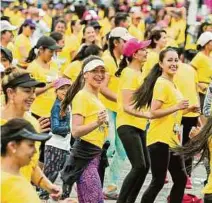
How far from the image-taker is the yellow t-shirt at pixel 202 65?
12758 mm

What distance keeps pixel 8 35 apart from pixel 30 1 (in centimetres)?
1504

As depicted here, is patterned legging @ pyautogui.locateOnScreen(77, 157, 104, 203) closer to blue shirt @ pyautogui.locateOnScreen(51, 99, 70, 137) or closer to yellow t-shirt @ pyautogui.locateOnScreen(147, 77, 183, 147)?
yellow t-shirt @ pyautogui.locateOnScreen(147, 77, 183, 147)

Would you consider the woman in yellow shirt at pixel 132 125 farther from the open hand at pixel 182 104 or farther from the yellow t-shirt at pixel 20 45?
the yellow t-shirt at pixel 20 45

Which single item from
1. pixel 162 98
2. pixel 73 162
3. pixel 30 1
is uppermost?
pixel 30 1

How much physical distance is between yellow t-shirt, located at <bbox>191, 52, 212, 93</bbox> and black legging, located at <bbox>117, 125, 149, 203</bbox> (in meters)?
3.52

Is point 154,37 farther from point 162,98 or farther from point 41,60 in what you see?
point 162,98

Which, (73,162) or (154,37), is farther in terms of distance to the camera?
(154,37)

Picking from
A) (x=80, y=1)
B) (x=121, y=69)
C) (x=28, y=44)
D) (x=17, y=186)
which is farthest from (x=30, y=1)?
(x=17, y=186)

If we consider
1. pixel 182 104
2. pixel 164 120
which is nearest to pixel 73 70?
pixel 164 120

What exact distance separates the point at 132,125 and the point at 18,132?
415cm

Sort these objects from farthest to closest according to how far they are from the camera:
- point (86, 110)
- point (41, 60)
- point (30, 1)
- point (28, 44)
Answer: point (30, 1) → point (28, 44) → point (41, 60) → point (86, 110)

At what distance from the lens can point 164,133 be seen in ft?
29.5

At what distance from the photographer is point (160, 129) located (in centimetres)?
905

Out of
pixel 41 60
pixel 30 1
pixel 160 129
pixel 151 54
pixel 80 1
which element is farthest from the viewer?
pixel 80 1
